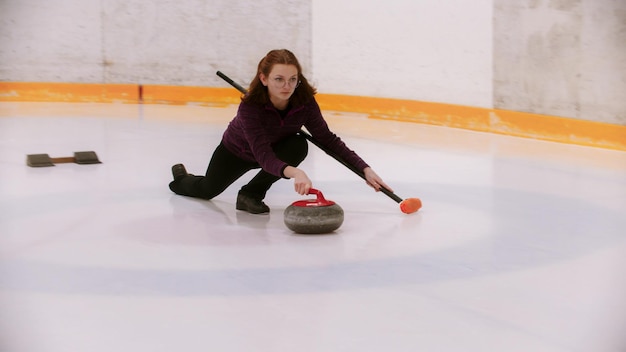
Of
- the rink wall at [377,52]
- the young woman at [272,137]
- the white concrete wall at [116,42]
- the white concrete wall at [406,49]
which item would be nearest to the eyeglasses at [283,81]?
the young woman at [272,137]

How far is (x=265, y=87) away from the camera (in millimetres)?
3146

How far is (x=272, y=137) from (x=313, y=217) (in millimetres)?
472

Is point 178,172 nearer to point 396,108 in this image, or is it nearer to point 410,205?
point 410,205

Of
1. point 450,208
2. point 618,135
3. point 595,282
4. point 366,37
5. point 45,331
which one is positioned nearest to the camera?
point 45,331

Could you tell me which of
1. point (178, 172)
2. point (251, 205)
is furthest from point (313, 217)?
point (178, 172)

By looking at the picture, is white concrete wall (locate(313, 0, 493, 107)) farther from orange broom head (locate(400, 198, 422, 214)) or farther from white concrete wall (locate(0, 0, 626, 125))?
orange broom head (locate(400, 198, 422, 214))

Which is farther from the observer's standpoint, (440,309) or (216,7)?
(216,7)

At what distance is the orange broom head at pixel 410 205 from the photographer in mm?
3402

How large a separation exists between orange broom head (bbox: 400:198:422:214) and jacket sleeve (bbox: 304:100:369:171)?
0.25 metres

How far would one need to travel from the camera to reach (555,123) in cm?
550

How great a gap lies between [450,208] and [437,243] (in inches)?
25.0

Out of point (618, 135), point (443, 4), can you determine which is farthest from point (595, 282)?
point (443, 4)

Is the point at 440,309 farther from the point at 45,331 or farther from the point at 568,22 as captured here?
the point at 568,22

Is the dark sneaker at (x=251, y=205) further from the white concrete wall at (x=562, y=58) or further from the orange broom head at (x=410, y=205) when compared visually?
the white concrete wall at (x=562, y=58)
